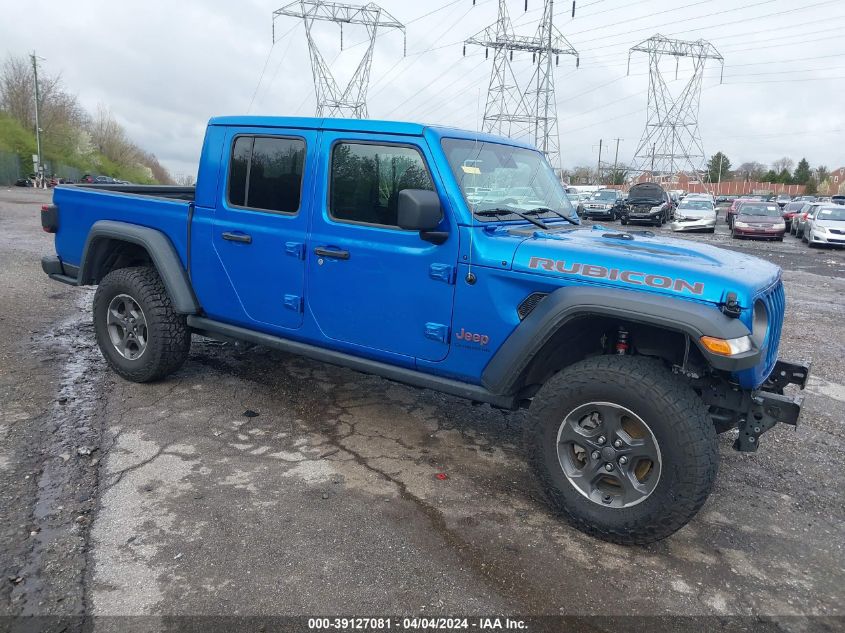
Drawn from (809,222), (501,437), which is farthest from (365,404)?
(809,222)

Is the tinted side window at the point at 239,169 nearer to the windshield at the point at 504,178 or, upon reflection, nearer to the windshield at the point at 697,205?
the windshield at the point at 504,178

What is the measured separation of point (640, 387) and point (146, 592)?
2.30m

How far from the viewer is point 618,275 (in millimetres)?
3043

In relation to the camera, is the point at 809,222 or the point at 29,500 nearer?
the point at 29,500

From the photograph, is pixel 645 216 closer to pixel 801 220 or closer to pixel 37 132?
pixel 801 220

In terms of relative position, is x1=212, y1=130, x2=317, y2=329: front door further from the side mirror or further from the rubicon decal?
the rubicon decal

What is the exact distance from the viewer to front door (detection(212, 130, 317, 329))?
4.07 m

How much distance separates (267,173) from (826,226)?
20.1 metres

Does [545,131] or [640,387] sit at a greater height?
[545,131]

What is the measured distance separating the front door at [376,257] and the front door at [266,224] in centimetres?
14

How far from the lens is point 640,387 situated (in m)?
2.94

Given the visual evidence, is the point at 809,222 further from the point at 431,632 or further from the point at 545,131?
the point at 431,632

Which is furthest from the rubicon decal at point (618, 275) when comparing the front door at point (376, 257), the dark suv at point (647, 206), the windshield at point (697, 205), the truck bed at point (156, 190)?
the dark suv at point (647, 206)

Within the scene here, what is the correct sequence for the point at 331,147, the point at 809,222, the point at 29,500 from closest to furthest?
1. the point at 29,500
2. the point at 331,147
3. the point at 809,222
